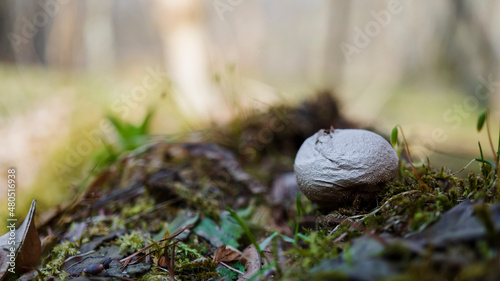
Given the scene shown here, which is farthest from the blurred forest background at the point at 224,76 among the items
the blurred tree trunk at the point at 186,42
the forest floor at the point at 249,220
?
the forest floor at the point at 249,220

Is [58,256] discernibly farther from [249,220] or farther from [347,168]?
[347,168]

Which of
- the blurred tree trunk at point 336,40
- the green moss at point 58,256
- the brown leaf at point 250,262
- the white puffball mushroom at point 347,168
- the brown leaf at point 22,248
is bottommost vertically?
the brown leaf at point 250,262

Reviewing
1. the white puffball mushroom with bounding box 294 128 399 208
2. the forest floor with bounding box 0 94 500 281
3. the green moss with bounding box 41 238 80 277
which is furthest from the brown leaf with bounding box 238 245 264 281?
the green moss with bounding box 41 238 80 277

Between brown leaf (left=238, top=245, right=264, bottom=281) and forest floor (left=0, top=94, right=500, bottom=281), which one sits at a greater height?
forest floor (left=0, top=94, right=500, bottom=281)

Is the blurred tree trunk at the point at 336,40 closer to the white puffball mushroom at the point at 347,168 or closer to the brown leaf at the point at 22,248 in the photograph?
the white puffball mushroom at the point at 347,168

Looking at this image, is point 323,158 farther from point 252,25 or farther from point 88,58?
point 88,58

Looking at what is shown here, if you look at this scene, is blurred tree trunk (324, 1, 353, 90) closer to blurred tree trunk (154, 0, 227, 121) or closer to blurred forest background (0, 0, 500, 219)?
blurred forest background (0, 0, 500, 219)

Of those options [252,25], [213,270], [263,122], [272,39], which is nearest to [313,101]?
[263,122]
